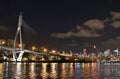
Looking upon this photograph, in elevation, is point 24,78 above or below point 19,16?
below

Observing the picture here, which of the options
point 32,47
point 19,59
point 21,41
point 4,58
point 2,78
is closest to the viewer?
point 2,78

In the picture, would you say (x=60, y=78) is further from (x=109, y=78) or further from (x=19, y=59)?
(x=19, y=59)

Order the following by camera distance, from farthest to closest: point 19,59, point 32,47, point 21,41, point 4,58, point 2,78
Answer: point 4,58 < point 32,47 < point 19,59 < point 21,41 < point 2,78

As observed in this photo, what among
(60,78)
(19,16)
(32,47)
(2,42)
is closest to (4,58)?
(32,47)

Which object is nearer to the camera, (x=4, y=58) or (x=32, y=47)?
(x=32, y=47)

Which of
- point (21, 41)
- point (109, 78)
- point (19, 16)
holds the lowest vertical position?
point (109, 78)

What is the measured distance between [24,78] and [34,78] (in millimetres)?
1468

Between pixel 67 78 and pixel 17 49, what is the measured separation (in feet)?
327

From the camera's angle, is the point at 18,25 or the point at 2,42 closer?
the point at 18,25

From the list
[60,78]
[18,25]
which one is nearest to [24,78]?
[60,78]

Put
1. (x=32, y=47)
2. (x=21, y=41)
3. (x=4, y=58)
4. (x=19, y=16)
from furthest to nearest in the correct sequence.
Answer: (x=4, y=58)
(x=32, y=47)
(x=19, y=16)
(x=21, y=41)

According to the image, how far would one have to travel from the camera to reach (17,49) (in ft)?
488

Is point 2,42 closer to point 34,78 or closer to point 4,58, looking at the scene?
point 4,58

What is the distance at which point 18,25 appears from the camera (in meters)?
139
